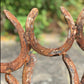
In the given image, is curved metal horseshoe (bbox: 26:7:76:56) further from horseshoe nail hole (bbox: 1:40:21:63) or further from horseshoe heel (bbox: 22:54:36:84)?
horseshoe nail hole (bbox: 1:40:21:63)

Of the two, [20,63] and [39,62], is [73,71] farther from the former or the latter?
[39,62]

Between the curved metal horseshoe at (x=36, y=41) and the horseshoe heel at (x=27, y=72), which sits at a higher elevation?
the curved metal horseshoe at (x=36, y=41)

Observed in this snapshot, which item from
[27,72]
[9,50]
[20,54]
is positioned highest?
[20,54]

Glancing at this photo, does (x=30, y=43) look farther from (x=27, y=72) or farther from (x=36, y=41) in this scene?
(x=27, y=72)

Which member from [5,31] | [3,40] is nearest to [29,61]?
[3,40]

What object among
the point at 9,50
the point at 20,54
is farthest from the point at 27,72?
the point at 9,50

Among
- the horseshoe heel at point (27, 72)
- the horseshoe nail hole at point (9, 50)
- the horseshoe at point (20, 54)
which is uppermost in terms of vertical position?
the horseshoe at point (20, 54)

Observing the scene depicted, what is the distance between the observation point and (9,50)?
11.9ft

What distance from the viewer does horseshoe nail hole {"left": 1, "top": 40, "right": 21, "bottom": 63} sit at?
3.32 m

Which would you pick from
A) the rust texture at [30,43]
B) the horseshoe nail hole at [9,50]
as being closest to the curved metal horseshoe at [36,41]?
the rust texture at [30,43]

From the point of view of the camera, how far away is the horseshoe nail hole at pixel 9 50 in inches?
131

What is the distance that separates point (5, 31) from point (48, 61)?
1545 mm

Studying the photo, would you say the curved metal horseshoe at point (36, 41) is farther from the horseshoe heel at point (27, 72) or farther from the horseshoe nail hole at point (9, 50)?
the horseshoe nail hole at point (9, 50)

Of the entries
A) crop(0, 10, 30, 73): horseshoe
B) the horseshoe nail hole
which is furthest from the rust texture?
the horseshoe nail hole
